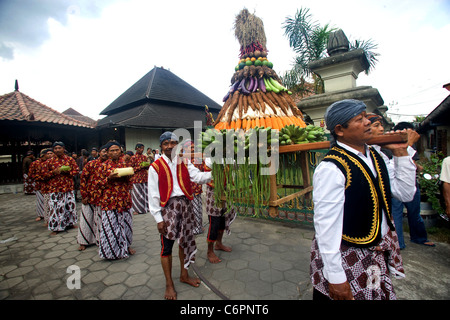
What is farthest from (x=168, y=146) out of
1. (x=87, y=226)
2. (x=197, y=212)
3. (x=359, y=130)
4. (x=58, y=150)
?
(x=58, y=150)

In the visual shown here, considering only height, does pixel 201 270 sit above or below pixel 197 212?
below

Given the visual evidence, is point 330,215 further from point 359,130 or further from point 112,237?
point 112,237

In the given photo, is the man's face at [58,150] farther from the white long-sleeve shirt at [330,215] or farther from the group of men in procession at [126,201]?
the white long-sleeve shirt at [330,215]

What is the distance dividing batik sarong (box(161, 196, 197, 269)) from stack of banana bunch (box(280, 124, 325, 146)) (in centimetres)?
156

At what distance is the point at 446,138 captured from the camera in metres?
7.93

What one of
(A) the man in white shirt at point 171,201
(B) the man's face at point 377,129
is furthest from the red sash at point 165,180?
(B) the man's face at point 377,129

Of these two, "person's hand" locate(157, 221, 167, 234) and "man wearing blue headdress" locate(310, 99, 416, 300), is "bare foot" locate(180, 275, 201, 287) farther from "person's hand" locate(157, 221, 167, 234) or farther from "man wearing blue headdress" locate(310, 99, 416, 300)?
"man wearing blue headdress" locate(310, 99, 416, 300)

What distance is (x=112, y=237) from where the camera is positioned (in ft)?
12.6

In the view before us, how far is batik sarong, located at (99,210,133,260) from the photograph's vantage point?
3826mm

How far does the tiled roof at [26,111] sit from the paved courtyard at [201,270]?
770 centimetres

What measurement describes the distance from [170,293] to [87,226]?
2666mm

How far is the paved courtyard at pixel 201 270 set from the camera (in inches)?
112
